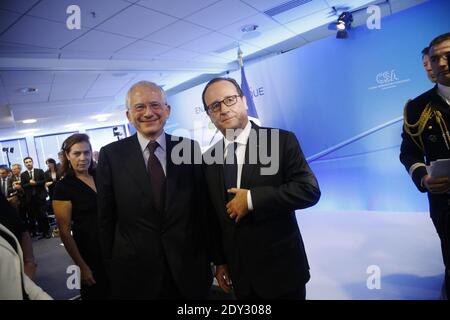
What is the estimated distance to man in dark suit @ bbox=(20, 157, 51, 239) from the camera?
4.78 metres

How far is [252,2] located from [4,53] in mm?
3541

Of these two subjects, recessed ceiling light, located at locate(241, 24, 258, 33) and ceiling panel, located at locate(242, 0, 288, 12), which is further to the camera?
recessed ceiling light, located at locate(241, 24, 258, 33)

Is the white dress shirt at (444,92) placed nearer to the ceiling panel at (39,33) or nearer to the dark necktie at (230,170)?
the dark necktie at (230,170)

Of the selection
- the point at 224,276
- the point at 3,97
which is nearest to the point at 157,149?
the point at 224,276

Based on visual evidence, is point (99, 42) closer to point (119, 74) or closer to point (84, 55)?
point (84, 55)

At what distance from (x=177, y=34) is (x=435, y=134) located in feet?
12.0

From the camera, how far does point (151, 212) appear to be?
114 cm

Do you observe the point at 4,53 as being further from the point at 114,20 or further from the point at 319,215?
the point at 319,215

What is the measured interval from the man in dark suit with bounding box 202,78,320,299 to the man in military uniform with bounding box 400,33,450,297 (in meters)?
0.75

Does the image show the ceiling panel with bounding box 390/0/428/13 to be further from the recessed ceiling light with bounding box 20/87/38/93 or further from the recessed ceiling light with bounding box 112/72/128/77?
the recessed ceiling light with bounding box 20/87/38/93

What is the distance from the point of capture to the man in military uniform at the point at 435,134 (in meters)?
1.35

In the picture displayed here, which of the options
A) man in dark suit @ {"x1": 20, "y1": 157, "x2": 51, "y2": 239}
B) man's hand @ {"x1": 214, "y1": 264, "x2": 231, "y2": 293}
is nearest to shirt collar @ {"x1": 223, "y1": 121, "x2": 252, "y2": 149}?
man's hand @ {"x1": 214, "y1": 264, "x2": 231, "y2": 293}

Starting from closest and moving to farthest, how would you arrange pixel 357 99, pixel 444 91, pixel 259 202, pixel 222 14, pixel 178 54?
pixel 259 202 < pixel 444 91 < pixel 222 14 < pixel 357 99 < pixel 178 54

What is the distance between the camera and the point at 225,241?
47.0 inches
